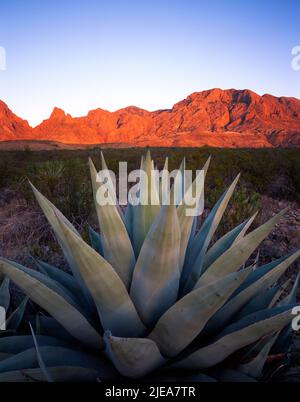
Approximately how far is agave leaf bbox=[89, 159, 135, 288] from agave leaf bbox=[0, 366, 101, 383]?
0.34 m

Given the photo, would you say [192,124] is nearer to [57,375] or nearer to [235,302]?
[235,302]

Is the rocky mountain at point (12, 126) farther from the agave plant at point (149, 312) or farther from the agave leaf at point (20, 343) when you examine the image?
the agave plant at point (149, 312)

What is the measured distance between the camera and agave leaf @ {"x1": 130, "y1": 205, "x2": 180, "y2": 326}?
1.12 meters

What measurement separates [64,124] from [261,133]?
9315cm

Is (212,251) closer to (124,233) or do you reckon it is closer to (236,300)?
(236,300)

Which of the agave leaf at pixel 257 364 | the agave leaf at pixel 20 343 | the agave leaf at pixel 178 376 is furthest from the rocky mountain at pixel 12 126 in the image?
the agave leaf at pixel 257 364

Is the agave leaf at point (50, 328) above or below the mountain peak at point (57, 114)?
below

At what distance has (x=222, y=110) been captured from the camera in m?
Answer: 180

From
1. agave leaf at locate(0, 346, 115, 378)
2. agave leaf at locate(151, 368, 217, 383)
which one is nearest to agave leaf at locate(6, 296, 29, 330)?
agave leaf at locate(0, 346, 115, 378)

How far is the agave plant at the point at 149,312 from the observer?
1.11 metres

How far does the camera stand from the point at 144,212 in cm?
142

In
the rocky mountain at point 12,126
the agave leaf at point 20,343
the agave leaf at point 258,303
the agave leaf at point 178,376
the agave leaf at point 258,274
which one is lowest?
the agave leaf at point 178,376

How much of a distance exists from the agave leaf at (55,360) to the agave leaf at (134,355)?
0.13 meters
